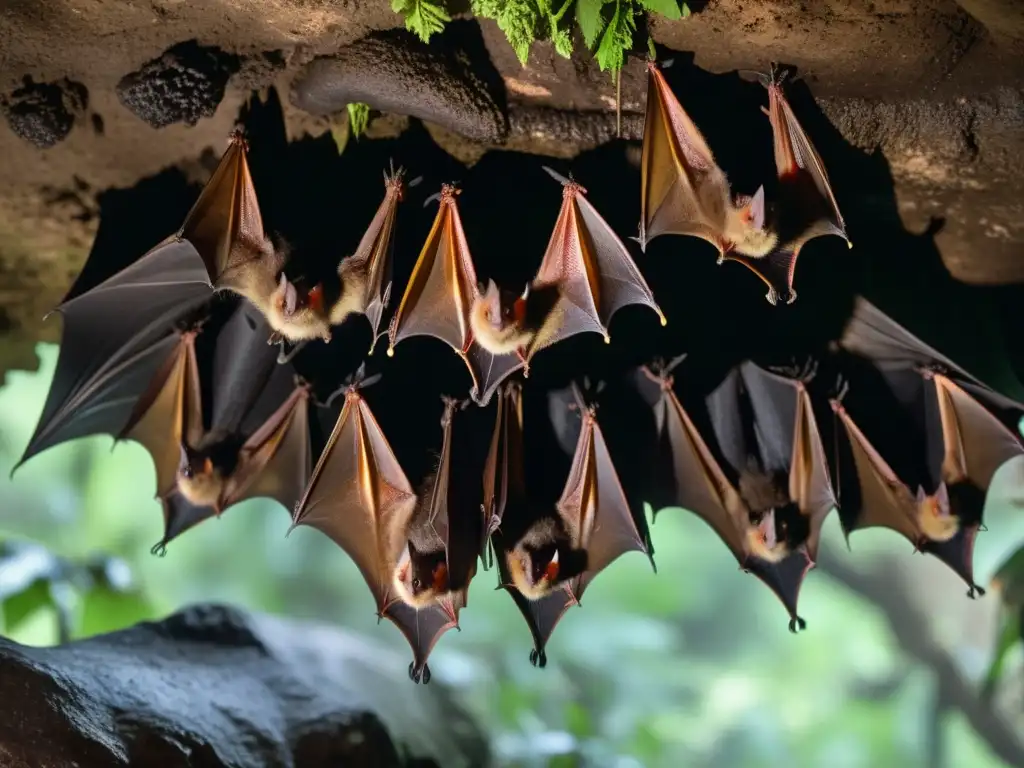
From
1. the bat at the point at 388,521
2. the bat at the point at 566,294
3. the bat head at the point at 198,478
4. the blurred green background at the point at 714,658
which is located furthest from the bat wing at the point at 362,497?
the blurred green background at the point at 714,658

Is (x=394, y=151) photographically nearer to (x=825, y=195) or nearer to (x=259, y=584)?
(x=825, y=195)

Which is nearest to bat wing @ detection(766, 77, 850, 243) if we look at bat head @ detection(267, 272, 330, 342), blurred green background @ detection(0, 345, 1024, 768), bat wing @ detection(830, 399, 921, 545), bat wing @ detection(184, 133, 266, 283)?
bat wing @ detection(830, 399, 921, 545)

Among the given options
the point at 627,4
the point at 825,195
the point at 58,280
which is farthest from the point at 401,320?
the point at 58,280

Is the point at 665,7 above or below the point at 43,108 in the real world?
above

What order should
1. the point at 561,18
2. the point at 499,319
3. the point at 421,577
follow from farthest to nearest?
the point at 421,577 < the point at 499,319 < the point at 561,18

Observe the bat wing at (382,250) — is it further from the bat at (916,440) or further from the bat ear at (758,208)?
the bat at (916,440)

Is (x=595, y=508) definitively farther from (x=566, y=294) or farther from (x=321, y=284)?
(x=321, y=284)

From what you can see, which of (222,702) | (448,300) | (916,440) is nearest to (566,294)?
(448,300)
